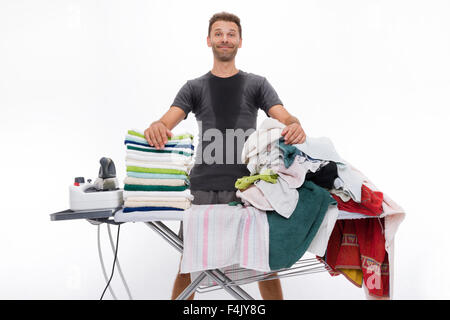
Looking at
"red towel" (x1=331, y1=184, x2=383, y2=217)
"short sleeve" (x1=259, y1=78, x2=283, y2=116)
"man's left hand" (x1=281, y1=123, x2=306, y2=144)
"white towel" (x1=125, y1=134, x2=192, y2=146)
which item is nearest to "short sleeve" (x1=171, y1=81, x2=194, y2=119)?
"short sleeve" (x1=259, y1=78, x2=283, y2=116)

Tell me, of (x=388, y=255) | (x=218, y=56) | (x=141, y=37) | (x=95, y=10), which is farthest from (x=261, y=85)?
(x=95, y=10)

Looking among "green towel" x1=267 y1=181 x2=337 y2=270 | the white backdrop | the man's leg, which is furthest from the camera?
the white backdrop

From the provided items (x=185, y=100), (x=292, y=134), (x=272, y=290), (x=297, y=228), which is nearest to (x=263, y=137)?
(x=292, y=134)

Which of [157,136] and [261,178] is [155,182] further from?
[261,178]

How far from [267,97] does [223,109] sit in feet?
0.77

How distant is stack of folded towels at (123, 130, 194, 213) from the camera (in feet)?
4.07

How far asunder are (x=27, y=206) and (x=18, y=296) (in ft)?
2.29

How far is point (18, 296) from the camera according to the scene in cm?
230

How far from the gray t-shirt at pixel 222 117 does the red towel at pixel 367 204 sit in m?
0.56

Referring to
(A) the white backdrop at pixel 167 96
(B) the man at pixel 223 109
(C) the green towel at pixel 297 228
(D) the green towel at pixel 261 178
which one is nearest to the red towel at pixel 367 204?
(C) the green towel at pixel 297 228

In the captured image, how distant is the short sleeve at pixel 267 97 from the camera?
5.81ft

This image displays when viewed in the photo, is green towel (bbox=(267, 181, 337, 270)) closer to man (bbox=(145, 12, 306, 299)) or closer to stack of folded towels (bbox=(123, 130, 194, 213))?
stack of folded towels (bbox=(123, 130, 194, 213))

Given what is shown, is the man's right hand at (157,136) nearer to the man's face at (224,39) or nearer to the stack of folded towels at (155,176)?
the stack of folded towels at (155,176)

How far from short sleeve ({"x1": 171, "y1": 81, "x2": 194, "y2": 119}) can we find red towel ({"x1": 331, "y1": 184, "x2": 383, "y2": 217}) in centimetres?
89
